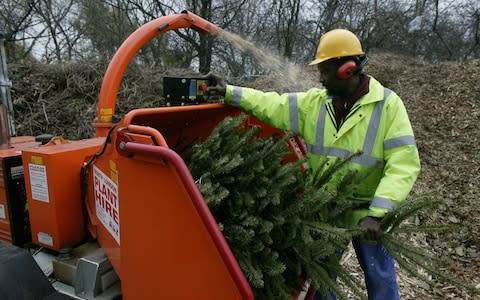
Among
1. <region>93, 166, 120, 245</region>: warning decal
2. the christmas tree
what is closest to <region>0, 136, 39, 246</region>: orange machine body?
<region>93, 166, 120, 245</region>: warning decal

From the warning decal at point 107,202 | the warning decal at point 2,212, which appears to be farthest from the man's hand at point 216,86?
the warning decal at point 2,212

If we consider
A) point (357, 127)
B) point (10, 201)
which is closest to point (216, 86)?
point (357, 127)

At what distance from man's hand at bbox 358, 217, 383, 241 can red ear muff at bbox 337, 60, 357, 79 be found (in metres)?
0.87

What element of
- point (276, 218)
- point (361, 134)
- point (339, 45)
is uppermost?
point (339, 45)

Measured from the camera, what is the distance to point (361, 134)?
238 centimetres

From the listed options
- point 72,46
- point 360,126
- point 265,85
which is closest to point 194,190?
point 360,126

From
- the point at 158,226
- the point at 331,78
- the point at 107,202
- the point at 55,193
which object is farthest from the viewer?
the point at 331,78

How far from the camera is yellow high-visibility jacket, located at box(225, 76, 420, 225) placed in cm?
219

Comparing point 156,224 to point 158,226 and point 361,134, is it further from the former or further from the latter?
point 361,134

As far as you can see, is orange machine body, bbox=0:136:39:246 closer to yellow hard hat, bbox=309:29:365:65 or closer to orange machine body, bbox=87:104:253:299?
orange machine body, bbox=87:104:253:299

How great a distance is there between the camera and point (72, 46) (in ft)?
63.6

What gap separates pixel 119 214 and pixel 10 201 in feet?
3.68

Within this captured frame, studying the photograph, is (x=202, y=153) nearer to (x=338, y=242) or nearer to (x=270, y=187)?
(x=270, y=187)

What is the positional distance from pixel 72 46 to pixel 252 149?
19.8 meters
